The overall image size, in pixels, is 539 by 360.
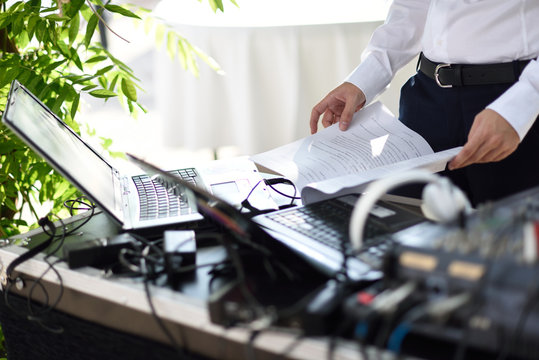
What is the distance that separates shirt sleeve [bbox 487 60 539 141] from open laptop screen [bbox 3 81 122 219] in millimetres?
696

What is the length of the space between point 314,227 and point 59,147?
0.44m

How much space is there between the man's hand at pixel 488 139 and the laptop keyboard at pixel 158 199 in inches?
19.4

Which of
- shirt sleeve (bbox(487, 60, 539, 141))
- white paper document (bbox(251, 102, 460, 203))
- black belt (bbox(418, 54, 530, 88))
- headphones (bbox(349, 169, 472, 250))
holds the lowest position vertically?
white paper document (bbox(251, 102, 460, 203))

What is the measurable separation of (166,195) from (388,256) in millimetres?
663

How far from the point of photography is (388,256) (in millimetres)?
586

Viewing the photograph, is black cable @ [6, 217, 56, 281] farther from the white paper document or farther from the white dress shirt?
the white dress shirt

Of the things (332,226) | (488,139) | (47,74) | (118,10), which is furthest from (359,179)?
(47,74)

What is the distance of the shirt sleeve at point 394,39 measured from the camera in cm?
143

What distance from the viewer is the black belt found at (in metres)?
1.19

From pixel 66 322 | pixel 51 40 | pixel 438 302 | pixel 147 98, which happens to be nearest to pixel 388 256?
pixel 438 302

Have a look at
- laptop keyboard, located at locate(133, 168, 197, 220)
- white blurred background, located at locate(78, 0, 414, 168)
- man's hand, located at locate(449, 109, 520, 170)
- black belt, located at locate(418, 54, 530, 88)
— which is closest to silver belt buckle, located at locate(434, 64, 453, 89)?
black belt, located at locate(418, 54, 530, 88)

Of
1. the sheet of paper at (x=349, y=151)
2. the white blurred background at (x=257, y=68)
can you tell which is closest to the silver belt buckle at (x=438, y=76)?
the sheet of paper at (x=349, y=151)

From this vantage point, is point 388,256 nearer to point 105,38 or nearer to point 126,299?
point 126,299

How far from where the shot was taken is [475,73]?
1229 mm
